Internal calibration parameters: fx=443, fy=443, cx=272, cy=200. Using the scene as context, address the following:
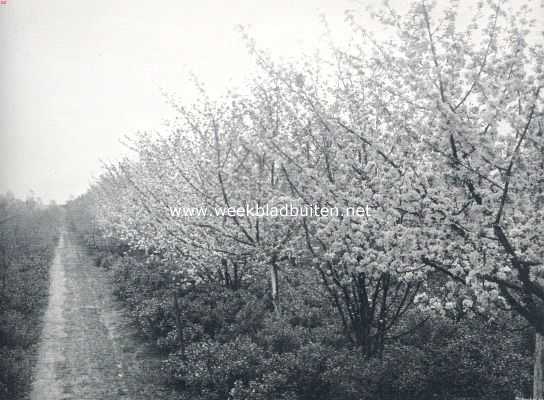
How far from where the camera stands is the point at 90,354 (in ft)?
35.0

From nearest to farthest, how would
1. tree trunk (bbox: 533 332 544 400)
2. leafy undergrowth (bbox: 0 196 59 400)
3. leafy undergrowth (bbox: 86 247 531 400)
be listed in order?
tree trunk (bbox: 533 332 544 400) < leafy undergrowth (bbox: 86 247 531 400) < leafy undergrowth (bbox: 0 196 59 400)

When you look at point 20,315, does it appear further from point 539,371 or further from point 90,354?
point 539,371

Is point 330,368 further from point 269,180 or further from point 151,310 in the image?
point 151,310

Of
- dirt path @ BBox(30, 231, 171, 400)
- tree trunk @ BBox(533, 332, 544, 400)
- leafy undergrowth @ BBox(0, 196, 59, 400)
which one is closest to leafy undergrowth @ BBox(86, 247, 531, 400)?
dirt path @ BBox(30, 231, 171, 400)

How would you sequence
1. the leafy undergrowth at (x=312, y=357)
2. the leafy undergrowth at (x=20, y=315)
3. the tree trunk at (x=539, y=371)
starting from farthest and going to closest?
the leafy undergrowth at (x=20, y=315) < the leafy undergrowth at (x=312, y=357) < the tree trunk at (x=539, y=371)

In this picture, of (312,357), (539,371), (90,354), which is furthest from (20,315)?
(539,371)

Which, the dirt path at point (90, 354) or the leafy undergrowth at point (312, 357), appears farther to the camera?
the dirt path at point (90, 354)

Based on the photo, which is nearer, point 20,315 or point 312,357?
point 312,357

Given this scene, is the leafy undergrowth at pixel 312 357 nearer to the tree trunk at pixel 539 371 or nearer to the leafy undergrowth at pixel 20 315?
the tree trunk at pixel 539 371

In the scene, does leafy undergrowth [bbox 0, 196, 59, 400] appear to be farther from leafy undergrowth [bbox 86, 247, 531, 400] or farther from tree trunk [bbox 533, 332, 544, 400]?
tree trunk [bbox 533, 332, 544, 400]

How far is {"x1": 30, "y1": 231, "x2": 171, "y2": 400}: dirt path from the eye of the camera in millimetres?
8562

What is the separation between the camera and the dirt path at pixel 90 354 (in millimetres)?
8562

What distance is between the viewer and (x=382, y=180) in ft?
15.4

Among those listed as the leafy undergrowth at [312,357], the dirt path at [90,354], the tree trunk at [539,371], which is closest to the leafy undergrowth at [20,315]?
the dirt path at [90,354]
